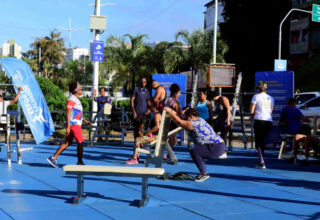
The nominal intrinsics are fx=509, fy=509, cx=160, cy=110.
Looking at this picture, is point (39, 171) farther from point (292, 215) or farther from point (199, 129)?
point (292, 215)

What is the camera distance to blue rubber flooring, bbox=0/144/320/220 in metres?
6.23

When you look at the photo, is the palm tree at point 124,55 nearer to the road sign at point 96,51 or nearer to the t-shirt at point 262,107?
A: the road sign at point 96,51

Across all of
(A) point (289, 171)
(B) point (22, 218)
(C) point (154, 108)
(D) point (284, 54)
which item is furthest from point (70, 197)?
(D) point (284, 54)

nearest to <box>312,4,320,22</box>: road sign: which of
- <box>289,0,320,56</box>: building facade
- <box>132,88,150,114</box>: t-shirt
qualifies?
<box>132,88,150,114</box>: t-shirt

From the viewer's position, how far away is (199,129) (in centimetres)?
849

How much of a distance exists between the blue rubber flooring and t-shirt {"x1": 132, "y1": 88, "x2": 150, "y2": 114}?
4.72 ft

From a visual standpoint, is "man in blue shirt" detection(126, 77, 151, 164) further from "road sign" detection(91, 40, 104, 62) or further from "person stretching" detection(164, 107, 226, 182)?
"road sign" detection(91, 40, 104, 62)

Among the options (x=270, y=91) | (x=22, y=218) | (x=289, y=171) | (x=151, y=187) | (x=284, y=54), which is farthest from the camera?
(x=284, y=54)

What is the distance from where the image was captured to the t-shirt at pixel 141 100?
11.7m

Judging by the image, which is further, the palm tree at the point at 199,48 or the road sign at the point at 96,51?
the palm tree at the point at 199,48

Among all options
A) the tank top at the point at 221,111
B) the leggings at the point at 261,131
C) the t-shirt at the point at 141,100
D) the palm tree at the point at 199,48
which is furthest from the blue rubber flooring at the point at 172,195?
the palm tree at the point at 199,48

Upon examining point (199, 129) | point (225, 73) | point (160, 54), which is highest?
point (160, 54)

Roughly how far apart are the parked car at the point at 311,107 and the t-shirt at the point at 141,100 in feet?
42.3

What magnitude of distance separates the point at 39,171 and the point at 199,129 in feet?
11.0
